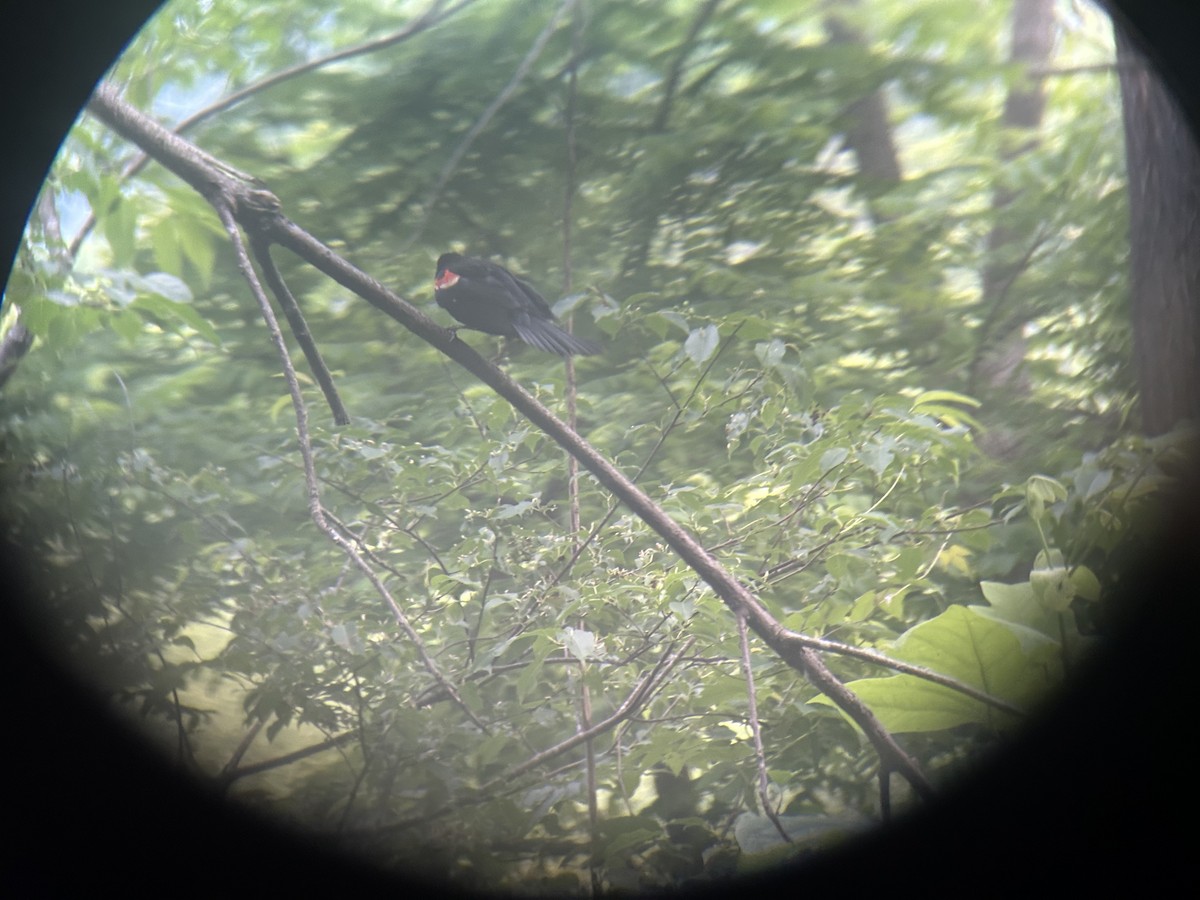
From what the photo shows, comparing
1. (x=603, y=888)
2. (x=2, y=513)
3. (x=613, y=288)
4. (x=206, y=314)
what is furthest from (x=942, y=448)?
(x=2, y=513)

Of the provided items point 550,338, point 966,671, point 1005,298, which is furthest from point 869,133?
point 966,671

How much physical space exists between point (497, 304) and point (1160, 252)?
2.19 feet

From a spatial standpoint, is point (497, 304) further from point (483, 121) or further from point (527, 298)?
Answer: point (483, 121)

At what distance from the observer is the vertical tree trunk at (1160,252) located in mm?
667

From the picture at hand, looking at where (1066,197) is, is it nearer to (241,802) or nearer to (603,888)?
(603,888)

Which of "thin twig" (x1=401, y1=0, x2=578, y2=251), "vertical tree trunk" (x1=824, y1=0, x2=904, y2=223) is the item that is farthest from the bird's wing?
"vertical tree trunk" (x1=824, y1=0, x2=904, y2=223)

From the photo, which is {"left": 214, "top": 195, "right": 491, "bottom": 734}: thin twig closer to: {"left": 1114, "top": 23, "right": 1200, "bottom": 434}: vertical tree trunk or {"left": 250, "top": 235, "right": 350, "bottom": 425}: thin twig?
{"left": 250, "top": 235, "right": 350, "bottom": 425}: thin twig

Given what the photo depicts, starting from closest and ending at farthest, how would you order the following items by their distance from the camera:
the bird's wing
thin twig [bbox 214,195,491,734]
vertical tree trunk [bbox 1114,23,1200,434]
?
vertical tree trunk [bbox 1114,23,1200,434] → thin twig [bbox 214,195,491,734] → the bird's wing

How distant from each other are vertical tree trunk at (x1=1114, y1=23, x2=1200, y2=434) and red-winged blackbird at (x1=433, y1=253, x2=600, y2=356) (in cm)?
56

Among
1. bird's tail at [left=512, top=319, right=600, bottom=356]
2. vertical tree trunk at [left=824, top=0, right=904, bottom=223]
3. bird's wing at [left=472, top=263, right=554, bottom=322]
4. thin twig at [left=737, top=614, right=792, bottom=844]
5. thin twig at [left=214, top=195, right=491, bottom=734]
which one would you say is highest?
vertical tree trunk at [left=824, top=0, right=904, bottom=223]

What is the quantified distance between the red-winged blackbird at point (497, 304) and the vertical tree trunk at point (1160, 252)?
56cm

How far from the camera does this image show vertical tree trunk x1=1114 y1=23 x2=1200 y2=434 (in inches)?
26.2

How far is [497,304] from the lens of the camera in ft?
2.80

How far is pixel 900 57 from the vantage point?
31.1 inches
